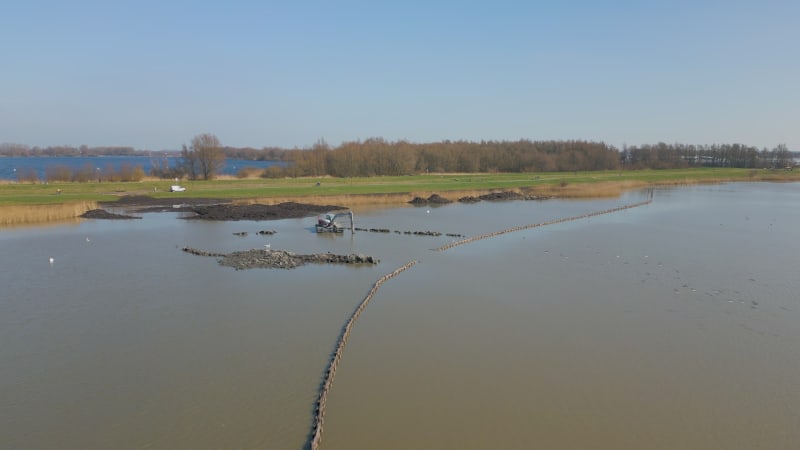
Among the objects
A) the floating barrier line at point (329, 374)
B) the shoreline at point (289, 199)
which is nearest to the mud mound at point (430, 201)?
the shoreline at point (289, 199)

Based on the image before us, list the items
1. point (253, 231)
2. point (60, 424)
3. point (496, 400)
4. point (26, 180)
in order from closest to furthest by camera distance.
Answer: point (60, 424)
point (496, 400)
point (253, 231)
point (26, 180)

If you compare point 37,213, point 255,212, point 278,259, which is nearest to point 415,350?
point 278,259

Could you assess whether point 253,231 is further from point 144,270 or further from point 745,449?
point 745,449

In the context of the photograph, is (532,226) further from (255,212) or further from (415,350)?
(415,350)

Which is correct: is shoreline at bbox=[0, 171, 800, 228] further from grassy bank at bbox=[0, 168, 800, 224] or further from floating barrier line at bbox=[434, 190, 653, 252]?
floating barrier line at bbox=[434, 190, 653, 252]

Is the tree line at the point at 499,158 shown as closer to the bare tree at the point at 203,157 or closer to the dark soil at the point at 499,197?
the bare tree at the point at 203,157

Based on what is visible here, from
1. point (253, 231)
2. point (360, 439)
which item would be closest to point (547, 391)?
point (360, 439)
